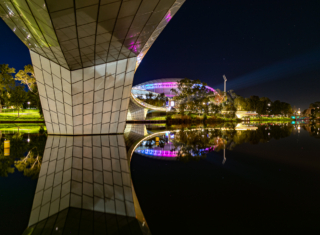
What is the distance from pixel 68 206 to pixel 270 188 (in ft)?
15.5

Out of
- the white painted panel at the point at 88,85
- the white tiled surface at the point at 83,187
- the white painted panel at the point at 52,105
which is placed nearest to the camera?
the white tiled surface at the point at 83,187

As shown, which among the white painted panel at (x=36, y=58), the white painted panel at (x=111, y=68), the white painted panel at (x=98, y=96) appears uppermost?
the white painted panel at (x=36, y=58)

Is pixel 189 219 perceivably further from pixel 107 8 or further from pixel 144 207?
pixel 107 8

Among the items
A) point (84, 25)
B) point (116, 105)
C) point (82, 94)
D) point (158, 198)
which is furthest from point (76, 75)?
point (158, 198)

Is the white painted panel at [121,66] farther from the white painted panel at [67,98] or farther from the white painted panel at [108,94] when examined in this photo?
the white painted panel at [67,98]

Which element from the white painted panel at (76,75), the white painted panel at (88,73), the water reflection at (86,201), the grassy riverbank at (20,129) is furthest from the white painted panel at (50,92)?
the water reflection at (86,201)

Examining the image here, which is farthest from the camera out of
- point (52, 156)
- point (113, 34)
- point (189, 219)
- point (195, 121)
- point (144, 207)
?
point (195, 121)

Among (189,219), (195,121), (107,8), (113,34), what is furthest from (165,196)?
(195,121)

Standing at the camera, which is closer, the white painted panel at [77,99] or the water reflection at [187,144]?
the water reflection at [187,144]

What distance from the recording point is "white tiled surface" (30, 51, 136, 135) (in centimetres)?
1617

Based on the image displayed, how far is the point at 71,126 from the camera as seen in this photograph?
17.4m

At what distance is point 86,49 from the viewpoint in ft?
43.1

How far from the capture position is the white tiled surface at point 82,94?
16.2 metres

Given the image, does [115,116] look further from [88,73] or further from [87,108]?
[88,73]
